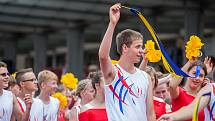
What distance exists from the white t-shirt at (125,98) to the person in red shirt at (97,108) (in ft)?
3.40

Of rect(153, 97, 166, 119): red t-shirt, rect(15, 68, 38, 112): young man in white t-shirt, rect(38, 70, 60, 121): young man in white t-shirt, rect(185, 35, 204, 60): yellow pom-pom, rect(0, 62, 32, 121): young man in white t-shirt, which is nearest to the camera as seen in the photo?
rect(185, 35, 204, 60): yellow pom-pom

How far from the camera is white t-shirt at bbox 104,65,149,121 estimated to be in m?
6.51

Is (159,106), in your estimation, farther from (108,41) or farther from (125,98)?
(108,41)

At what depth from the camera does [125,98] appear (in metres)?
6.54

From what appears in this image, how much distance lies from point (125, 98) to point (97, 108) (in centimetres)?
116

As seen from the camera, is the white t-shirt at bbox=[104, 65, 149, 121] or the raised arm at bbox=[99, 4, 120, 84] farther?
the white t-shirt at bbox=[104, 65, 149, 121]

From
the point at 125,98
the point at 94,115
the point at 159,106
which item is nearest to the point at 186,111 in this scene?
the point at 125,98

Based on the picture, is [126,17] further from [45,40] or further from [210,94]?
[210,94]

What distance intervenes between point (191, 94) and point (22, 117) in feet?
8.10

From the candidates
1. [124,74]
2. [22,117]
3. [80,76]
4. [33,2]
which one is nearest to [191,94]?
[124,74]

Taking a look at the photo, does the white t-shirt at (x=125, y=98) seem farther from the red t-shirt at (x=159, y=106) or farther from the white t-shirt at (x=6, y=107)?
the white t-shirt at (x=6, y=107)

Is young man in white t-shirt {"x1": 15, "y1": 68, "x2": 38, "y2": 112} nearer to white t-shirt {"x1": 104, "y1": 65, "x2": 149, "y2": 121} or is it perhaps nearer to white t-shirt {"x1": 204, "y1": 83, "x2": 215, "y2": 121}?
white t-shirt {"x1": 104, "y1": 65, "x2": 149, "y2": 121}

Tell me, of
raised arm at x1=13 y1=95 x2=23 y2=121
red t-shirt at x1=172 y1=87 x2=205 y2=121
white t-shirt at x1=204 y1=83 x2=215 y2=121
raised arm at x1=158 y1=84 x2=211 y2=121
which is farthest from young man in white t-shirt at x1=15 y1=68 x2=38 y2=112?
raised arm at x1=158 y1=84 x2=211 y2=121

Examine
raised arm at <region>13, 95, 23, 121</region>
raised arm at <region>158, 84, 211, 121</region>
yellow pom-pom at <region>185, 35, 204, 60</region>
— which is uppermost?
yellow pom-pom at <region>185, 35, 204, 60</region>
